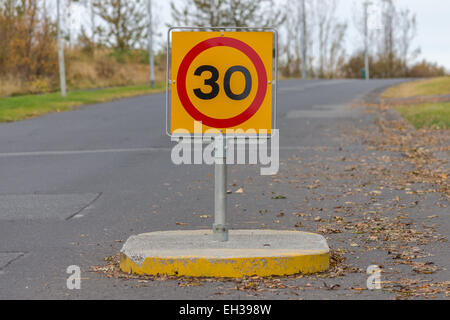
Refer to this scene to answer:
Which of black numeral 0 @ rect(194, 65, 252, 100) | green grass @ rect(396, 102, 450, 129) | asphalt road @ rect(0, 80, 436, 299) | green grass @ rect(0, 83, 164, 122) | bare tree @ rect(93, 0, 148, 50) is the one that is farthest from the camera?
bare tree @ rect(93, 0, 148, 50)

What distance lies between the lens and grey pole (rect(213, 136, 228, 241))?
5.67 m

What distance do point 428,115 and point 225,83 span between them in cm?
1449

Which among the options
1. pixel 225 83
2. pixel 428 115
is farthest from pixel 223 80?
pixel 428 115

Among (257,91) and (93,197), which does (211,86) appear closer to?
(257,91)

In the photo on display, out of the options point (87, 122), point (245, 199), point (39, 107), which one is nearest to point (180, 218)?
point (245, 199)

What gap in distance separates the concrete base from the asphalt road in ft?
0.64

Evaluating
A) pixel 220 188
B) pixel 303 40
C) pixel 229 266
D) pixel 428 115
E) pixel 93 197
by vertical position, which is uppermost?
pixel 303 40

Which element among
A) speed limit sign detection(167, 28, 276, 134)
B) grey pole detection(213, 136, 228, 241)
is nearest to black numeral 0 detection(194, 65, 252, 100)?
speed limit sign detection(167, 28, 276, 134)

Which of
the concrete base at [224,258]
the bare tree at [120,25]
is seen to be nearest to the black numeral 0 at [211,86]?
the concrete base at [224,258]

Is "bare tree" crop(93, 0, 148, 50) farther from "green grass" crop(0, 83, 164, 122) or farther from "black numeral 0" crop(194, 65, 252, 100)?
"black numeral 0" crop(194, 65, 252, 100)

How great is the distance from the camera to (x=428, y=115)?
19234mm

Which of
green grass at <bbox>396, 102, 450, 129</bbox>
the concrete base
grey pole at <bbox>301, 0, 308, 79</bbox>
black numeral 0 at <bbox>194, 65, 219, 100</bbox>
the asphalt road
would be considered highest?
grey pole at <bbox>301, 0, 308, 79</bbox>

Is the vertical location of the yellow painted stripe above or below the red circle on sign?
below
